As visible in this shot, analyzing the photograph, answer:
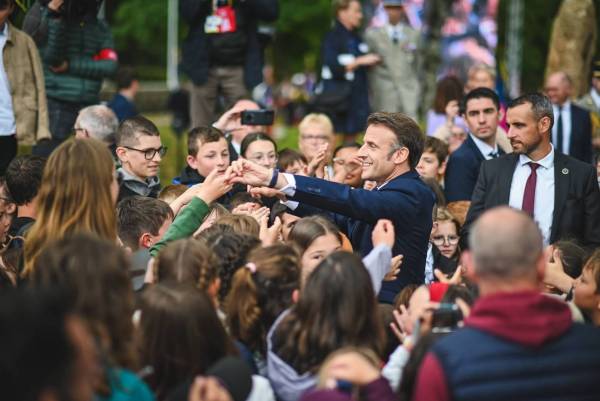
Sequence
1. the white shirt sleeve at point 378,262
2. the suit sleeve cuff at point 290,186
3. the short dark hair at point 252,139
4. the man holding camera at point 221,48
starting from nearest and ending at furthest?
the white shirt sleeve at point 378,262
the suit sleeve cuff at point 290,186
the short dark hair at point 252,139
the man holding camera at point 221,48

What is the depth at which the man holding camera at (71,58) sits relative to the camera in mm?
10359

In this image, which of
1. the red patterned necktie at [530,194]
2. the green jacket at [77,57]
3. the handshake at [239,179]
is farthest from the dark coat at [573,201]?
the green jacket at [77,57]

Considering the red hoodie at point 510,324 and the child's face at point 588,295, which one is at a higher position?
the red hoodie at point 510,324

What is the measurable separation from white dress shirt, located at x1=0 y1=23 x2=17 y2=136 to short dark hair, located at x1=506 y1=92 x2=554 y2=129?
444cm

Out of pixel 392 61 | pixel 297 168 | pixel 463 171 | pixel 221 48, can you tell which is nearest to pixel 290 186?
pixel 297 168

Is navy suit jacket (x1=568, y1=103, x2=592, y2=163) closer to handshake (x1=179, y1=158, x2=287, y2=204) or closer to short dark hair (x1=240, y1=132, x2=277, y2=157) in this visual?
short dark hair (x1=240, y1=132, x2=277, y2=157)

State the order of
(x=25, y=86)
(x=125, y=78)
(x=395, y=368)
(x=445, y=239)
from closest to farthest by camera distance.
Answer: (x=395, y=368), (x=445, y=239), (x=25, y=86), (x=125, y=78)

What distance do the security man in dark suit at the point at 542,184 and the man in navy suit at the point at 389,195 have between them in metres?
1.24

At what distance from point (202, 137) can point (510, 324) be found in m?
5.38

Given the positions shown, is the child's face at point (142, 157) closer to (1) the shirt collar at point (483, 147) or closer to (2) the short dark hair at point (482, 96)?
(1) the shirt collar at point (483, 147)

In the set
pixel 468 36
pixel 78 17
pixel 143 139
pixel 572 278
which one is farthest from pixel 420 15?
pixel 572 278

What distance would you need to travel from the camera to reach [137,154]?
335 inches

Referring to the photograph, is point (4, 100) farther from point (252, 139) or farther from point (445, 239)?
point (445, 239)

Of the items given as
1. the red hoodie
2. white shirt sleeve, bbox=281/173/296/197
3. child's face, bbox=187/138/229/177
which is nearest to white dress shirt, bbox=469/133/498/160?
child's face, bbox=187/138/229/177
